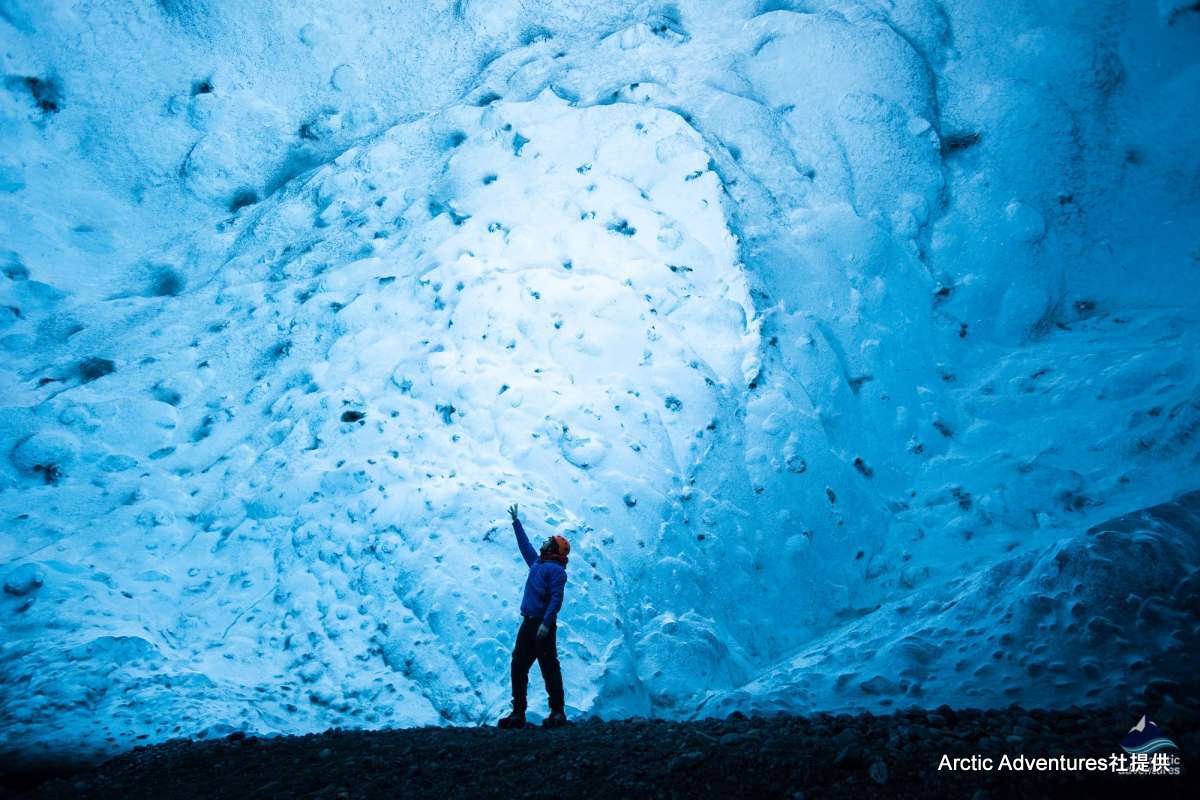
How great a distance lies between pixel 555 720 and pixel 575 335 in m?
3.27

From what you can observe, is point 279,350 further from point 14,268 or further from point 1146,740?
point 1146,740

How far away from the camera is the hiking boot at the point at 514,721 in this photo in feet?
13.7

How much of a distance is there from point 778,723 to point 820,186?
5.04 metres

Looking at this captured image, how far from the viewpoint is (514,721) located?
13.7 ft

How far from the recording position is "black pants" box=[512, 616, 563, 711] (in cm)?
423

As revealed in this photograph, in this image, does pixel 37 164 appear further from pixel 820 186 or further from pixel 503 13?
pixel 820 186

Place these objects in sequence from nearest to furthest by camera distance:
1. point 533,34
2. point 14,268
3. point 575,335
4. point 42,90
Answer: point 14,268
point 575,335
point 42,90
point 533,34

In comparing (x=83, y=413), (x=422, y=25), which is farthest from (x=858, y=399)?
(x=83, y=413)

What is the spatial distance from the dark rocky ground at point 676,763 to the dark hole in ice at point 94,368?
3.47 meters

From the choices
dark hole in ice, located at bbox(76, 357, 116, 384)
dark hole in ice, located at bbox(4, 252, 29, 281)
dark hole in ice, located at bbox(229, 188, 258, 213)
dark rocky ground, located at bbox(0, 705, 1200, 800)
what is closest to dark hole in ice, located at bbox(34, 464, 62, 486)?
dark hole in ice, located at bbox(76, 357, 116, 384)

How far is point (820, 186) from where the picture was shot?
6.56 m

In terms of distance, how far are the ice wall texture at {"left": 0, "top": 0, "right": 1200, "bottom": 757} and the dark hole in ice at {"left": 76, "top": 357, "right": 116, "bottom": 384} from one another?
28 mm

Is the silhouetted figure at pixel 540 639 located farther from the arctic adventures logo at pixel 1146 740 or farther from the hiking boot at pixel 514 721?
the arctic adventures logo at pixel 1146 740

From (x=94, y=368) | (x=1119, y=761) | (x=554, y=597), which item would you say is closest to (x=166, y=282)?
(x=94, y=368)
